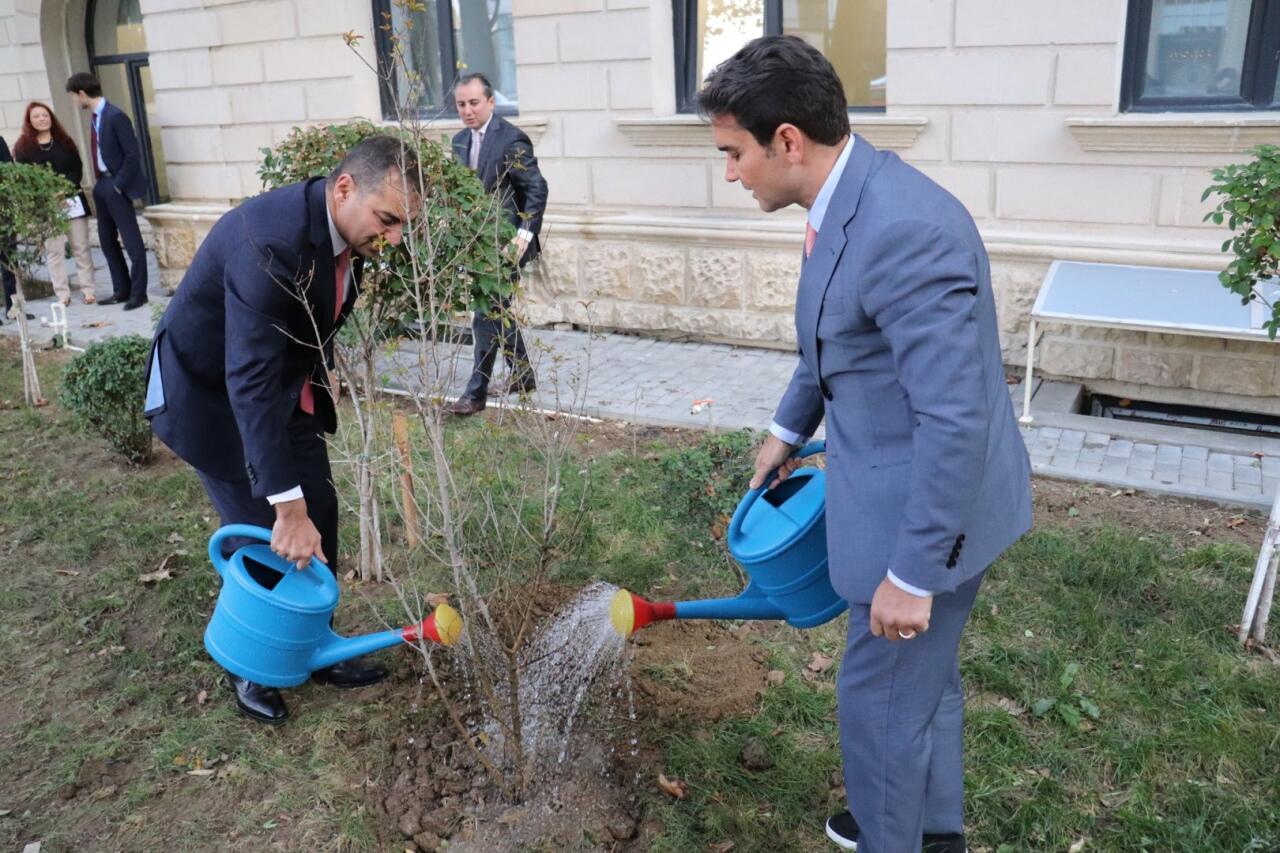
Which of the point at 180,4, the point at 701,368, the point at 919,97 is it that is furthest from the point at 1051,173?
the point at 180,4

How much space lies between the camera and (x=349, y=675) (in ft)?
11.7

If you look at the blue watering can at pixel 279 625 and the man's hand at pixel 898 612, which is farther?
the blue watering can at pixel 279 625

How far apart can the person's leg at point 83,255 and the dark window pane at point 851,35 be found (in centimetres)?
676

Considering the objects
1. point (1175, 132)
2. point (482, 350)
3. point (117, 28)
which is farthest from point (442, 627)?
point (117, 28)

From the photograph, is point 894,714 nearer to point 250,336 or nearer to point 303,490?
point 250,336

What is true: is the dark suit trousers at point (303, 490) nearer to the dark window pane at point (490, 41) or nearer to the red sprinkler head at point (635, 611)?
the red sprinkler head at point (635, 611)

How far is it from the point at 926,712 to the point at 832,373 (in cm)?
74

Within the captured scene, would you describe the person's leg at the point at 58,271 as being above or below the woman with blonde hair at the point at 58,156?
below

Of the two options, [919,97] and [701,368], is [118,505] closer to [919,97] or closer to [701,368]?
[701,368]

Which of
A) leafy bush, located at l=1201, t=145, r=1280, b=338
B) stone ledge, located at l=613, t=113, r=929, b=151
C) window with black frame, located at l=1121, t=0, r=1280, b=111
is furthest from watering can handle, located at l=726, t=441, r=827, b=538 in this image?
window with black frame, located at l=1121, t=0, r=1280, b=111

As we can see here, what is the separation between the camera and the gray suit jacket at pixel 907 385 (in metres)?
1.87

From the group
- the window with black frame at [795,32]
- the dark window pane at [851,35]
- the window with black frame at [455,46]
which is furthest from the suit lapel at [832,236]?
the window with black frame at [455,46]

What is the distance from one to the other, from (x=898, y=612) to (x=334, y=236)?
6.08 feet

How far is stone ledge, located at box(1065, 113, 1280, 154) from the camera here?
567cm
